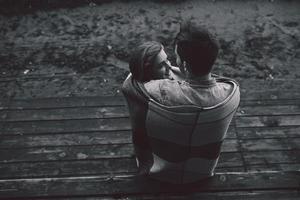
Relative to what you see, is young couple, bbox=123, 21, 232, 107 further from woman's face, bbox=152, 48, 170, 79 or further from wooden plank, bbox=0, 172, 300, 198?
wooden plank, bbox=0, 172, 300, 198

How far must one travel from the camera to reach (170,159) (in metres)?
2.12

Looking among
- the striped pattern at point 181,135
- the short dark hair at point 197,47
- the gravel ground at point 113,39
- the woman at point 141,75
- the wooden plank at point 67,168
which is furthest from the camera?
the gravel ground at point 113,39

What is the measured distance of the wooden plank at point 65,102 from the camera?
143 inches

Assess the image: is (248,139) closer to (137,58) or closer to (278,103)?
(278,103)

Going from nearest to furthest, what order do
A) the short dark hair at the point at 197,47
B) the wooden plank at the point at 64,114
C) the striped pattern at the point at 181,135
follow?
the short dark hair at the point at 197,47 < the striped pattern at the point at 181,135 < the wooden plank at the point at 64,114

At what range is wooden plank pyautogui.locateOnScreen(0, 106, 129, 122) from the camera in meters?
3.49

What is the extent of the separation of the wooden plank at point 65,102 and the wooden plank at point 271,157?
131cm

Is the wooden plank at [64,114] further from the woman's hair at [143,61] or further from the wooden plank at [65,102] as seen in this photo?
the woman's hair at [143,61]

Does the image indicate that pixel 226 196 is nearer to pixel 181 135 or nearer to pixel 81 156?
pixel 181 135

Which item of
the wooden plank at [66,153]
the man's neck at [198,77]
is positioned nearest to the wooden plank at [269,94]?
the wooden plank at [66,153]

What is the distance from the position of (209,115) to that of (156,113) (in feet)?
0.87

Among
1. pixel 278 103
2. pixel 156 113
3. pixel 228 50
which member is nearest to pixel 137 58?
pixel 156 113

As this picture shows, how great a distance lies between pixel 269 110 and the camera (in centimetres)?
355

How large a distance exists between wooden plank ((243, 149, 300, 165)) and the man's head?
1211 mm
